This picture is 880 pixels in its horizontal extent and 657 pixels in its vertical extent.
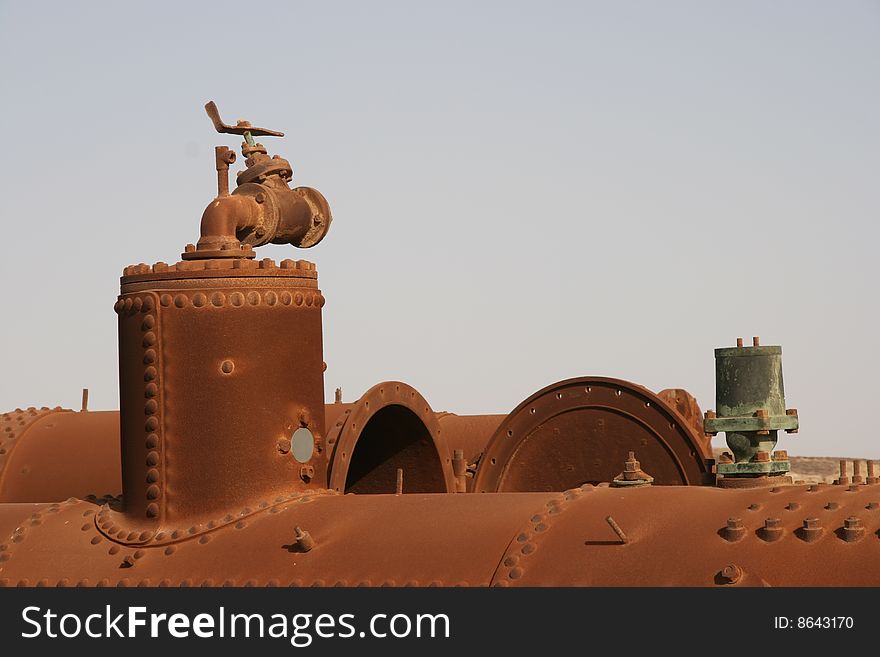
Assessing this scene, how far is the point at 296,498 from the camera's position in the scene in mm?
7477

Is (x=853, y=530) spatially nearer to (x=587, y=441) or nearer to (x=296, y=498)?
(x=296, y=498)

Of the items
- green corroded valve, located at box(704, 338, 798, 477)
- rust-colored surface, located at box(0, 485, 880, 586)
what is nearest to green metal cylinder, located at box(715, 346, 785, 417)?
green corroded valve, located at box(704, 338, 798, 477)

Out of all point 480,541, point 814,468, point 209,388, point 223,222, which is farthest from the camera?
point 814,468

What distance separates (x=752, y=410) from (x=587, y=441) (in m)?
3.28

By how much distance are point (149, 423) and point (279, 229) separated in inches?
52.3

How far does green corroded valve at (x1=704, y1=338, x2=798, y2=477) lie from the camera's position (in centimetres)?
711

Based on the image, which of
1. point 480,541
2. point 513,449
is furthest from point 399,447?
point 480,541

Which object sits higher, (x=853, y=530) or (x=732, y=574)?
(x=853, y=530)

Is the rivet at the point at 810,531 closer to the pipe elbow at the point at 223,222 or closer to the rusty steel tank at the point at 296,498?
the rusty steel tank at the point at 296,498

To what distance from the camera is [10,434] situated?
38.4 ft

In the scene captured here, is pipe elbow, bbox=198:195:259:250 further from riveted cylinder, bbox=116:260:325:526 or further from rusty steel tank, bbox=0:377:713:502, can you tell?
rusty steel tank, bbox=0:377:713:502
